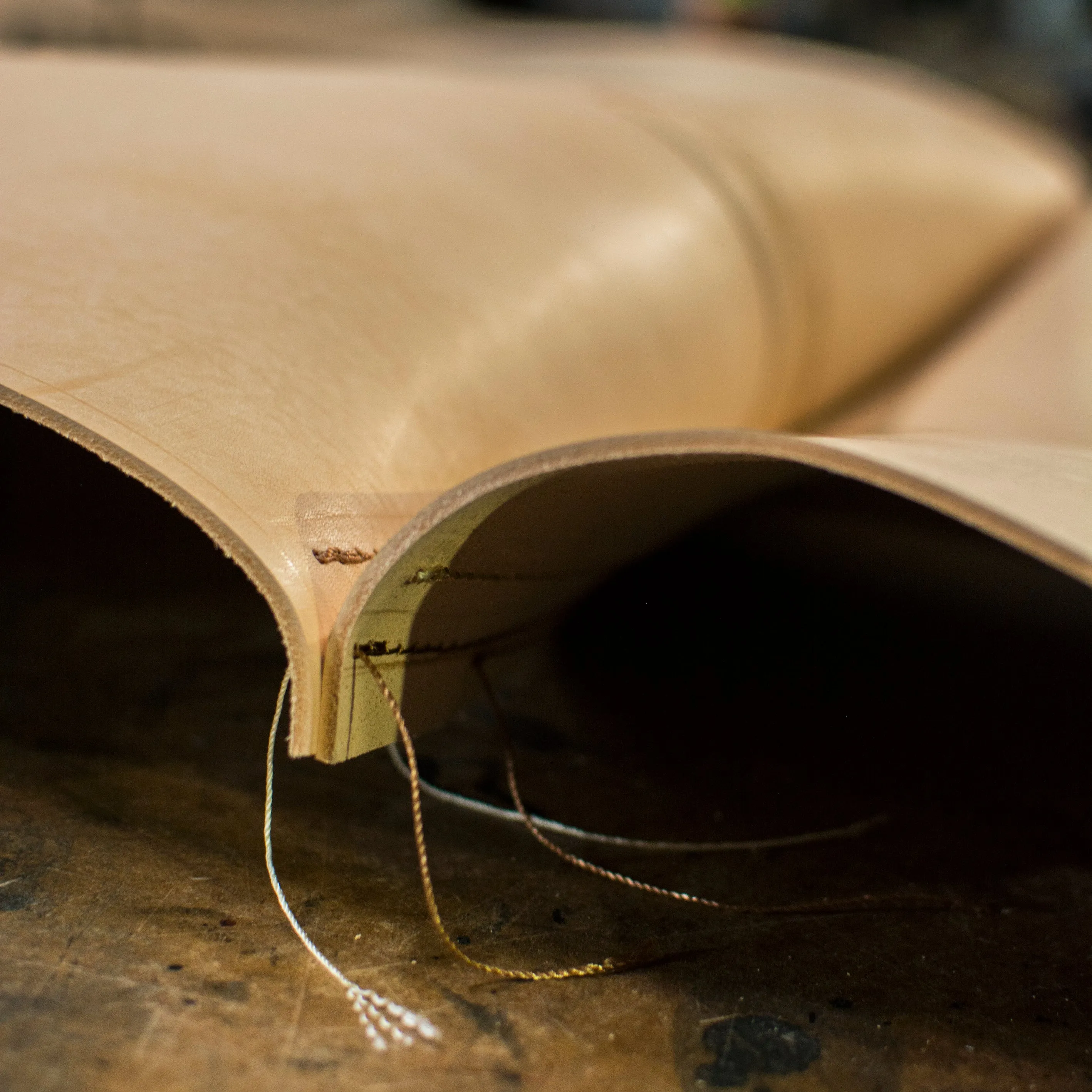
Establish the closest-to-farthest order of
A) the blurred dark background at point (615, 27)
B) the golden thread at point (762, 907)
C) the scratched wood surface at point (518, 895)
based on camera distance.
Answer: the scratched wood surface at point (518, 895)
the golden thread at point (762, 907)
the blurred dark background at point (615, 27)

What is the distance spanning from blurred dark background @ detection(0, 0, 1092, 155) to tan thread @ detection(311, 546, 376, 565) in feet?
4.72

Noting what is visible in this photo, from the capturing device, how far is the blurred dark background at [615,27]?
5.82 feet

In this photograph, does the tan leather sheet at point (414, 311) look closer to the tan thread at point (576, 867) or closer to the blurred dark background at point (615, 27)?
the tan thread at point (576, 867)

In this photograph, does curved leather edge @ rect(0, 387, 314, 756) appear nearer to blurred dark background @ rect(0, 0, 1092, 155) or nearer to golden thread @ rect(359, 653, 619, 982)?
golden thread @ rect(359, 653, 619, 982)

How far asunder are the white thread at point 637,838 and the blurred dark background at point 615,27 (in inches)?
57.1

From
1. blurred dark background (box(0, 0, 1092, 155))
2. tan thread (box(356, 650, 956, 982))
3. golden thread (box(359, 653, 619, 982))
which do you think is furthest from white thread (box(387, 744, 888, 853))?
blurred dark background (box(0, 0, 1092, 155))

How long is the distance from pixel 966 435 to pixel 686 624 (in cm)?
34

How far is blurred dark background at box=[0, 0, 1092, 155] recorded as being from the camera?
5.82ft

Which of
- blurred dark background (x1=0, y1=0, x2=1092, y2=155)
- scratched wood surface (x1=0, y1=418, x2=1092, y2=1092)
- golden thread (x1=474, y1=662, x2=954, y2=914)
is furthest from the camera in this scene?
blurred dark background (x1=0, y1=0, x2=1092, y2=155)

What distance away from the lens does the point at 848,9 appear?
318 cm

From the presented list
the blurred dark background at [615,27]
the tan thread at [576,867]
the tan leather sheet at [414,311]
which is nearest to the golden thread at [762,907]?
the tan thread at [576,867]

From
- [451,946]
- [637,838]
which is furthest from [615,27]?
[451,946]

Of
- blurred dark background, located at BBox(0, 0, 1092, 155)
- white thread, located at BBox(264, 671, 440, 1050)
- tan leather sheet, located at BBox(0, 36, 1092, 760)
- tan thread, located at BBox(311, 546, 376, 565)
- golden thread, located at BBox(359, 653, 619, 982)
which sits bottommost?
white thread, located at BBox(264, 671, 440, 1050)

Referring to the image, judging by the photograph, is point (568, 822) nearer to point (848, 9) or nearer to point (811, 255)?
point (811, 255)
